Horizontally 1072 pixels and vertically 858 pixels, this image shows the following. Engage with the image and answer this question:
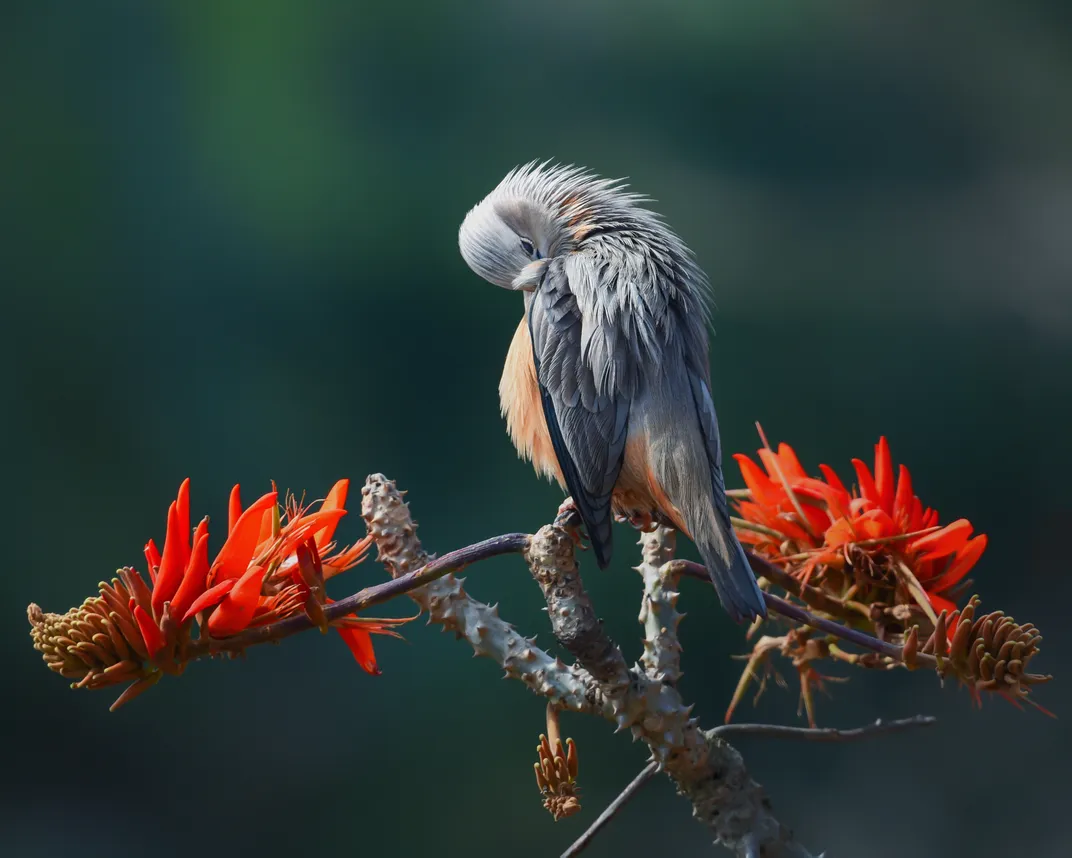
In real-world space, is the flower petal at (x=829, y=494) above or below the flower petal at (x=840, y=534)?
above

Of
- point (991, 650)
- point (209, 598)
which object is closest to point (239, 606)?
point (209, 598)

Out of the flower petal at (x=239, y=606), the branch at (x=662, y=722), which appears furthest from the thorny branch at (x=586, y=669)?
the flower petal at (x=239, y=606)

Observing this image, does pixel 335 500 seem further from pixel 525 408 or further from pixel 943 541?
pixel 943 541

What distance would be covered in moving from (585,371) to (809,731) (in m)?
0.31

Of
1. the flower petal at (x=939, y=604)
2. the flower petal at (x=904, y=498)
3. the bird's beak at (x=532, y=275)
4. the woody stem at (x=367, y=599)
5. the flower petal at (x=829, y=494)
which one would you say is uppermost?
the bird's beak at (x=532, y=275)

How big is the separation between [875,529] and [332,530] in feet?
1.21

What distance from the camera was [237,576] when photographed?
1.97ft

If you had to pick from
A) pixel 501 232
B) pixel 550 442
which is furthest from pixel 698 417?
pixel 501 232

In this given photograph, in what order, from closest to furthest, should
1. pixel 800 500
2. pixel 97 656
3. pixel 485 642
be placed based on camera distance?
pixel 97 656, pixel 485 642, pixel 800 500

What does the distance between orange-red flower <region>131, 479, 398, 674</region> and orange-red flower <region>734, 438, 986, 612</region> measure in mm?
317

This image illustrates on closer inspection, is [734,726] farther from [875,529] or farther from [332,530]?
[332,530]

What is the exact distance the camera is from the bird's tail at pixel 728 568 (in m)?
0.63

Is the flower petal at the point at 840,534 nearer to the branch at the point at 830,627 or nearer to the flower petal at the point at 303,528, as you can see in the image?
the branch at the point at 830,627

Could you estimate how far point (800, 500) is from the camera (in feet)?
2.59
